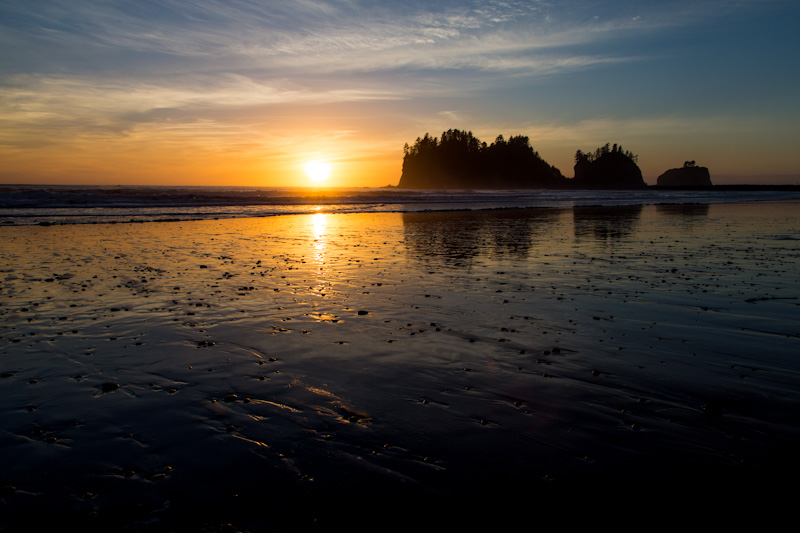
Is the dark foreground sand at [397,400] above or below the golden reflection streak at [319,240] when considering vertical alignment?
below

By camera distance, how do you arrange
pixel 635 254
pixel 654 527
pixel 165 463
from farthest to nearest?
pixel 635 254 → pixel 165 463 → pixel 654 527

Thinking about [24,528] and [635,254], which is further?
[635,254]

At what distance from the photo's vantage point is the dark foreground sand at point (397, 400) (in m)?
3.91

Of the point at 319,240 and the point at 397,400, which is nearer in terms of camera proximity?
the point at 397,400

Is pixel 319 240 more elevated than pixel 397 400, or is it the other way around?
pixel 319 240

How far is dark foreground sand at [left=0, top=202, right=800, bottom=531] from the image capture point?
3908mm

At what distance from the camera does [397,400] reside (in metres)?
5.76

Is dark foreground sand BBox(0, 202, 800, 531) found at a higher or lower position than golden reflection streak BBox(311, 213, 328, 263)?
lower

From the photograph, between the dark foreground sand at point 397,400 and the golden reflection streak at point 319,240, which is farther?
the golden reflection streak at point 319,240

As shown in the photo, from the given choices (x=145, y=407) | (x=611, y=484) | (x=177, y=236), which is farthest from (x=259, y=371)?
(x=177, y=236)

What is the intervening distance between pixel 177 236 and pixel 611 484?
966 inches

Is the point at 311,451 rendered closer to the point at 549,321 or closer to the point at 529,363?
the point at 529,363

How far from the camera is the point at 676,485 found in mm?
4055

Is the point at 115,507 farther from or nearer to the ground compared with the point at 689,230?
nearer to the ground
